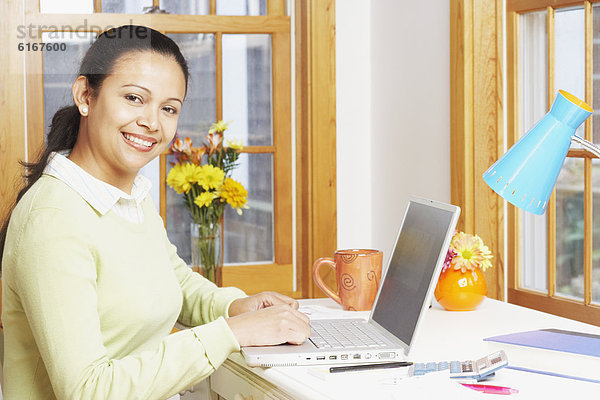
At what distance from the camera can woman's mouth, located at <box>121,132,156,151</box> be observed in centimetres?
150

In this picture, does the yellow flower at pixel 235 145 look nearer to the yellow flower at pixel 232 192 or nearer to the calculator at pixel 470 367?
the yellow flower at pixel 232 192

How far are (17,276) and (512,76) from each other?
4.92 ft

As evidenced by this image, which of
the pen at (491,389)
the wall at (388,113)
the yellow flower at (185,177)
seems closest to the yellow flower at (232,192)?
the yellow flower at (185,177)

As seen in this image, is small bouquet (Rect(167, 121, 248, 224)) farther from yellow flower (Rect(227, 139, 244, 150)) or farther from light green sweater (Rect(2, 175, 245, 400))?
light green sweater (Rect(2, 175, 245, 400))

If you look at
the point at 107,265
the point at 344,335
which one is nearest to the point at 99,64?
the point at 107,265

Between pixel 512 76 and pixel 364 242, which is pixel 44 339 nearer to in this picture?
pixel 512 76

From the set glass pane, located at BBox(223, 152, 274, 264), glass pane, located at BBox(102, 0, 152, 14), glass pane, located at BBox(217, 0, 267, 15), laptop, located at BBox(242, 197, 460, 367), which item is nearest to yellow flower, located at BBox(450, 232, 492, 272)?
laptop, located at BBox(242, 197, 460, 367)

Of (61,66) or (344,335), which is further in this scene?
(61,66)

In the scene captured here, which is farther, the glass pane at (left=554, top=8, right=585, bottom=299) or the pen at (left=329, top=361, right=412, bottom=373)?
the glass pane at (left=554, top=8, right=585, bottom=299)

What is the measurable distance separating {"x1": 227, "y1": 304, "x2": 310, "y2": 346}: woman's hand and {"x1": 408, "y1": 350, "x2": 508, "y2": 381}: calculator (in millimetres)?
224

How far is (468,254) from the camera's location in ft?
5.99

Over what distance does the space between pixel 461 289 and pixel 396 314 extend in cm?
33

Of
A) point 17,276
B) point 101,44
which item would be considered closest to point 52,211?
point 17,276

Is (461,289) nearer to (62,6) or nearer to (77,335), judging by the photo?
(77,335)
